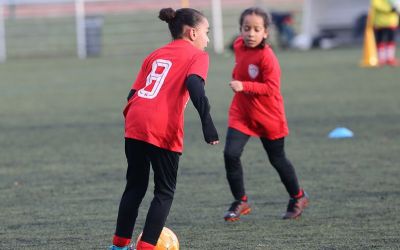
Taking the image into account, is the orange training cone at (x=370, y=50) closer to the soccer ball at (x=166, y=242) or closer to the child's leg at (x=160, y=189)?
the soccer ball at (x=166, y=242)

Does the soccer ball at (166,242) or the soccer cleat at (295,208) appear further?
the soccer cleat at (295,208)

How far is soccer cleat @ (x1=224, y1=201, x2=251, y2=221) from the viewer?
655 centimetres

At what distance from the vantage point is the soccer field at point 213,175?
6.06m

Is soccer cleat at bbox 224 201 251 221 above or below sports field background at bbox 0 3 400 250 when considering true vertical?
above

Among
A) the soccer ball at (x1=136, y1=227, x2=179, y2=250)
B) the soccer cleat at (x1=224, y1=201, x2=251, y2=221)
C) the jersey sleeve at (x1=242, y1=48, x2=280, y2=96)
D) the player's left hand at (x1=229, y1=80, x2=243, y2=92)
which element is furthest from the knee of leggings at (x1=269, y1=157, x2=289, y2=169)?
the soccer ball at (x1=136, y1=227, x2=179, y2=250)

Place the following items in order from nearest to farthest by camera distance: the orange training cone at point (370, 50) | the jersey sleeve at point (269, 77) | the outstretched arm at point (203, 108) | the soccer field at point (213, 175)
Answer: the outstretched arm at point (203, 108) < the soccer field at point (213, 175) < the jersey sleeve at point (269, 77) < the orange training cone at point (370, 50)

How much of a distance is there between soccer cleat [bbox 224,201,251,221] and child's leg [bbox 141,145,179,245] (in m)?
1.48

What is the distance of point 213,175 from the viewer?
8578 mm

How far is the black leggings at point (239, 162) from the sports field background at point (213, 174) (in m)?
0.23

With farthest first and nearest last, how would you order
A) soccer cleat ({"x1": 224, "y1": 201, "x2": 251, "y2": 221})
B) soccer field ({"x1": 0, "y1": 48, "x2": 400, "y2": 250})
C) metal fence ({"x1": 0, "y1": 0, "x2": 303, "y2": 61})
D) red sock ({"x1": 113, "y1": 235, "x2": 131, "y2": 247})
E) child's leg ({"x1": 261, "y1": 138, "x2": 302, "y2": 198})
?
1. metal fence ({"x1": 0, "y1": 0, "x2": 303, "y2": 61})
2. child's leg ({"x1": 261, "y1": 138, "x2": 302, "y2": 198})
3. soccer cleat ({"x1": 224, "y1": 201, "x2": 251, "y2": 221})
4. soccer field ({"x1": 0, "y1": 48, "x2": 400, "y2": 250})
5. red sock ({"x1": 113, "y1": 235, "x2": 131, "y2": 247})

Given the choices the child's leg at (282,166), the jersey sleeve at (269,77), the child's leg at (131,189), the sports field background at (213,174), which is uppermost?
the jersey sleeve at (269,77)

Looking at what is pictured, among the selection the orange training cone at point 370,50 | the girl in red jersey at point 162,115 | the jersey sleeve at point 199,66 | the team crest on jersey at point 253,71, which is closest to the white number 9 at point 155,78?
the girl in red jersey at point 162,115

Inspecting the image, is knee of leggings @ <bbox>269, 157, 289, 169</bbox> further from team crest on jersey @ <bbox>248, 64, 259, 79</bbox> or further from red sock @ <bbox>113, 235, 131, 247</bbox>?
red sock @ <bbox>113, 235, 131, 247</bbox>

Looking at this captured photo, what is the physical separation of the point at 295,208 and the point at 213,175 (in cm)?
206
